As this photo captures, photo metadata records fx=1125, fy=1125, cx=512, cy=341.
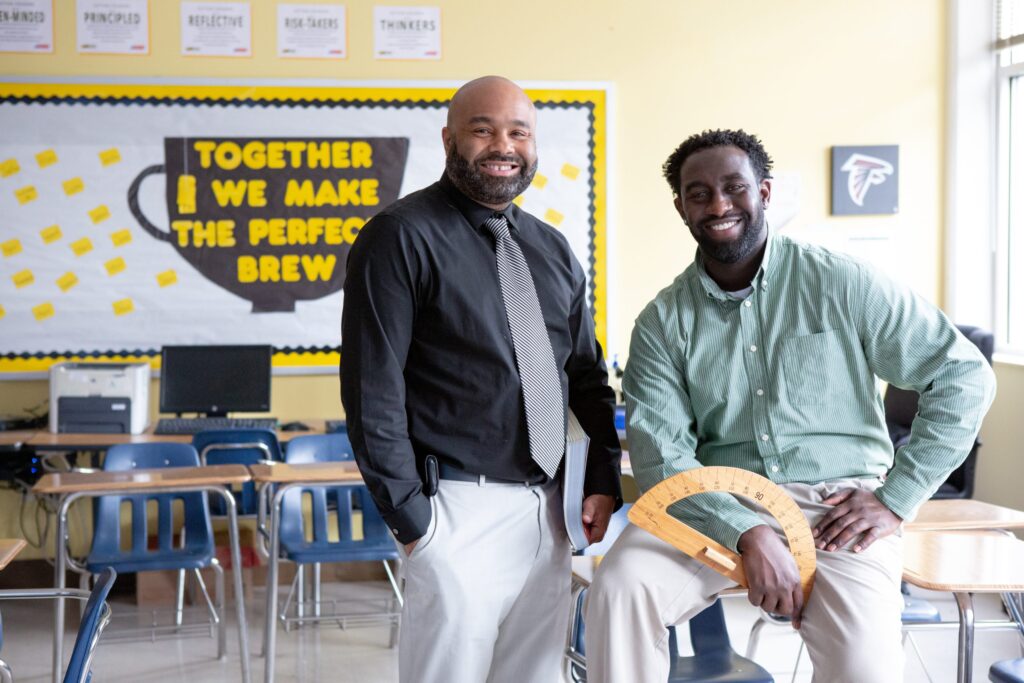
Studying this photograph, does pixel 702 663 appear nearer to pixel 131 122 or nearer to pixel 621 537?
pixel 621 537

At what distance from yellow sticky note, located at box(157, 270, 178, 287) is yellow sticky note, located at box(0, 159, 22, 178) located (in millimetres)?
810

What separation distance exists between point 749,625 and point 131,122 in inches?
143

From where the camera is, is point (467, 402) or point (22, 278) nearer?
point (467, 402)

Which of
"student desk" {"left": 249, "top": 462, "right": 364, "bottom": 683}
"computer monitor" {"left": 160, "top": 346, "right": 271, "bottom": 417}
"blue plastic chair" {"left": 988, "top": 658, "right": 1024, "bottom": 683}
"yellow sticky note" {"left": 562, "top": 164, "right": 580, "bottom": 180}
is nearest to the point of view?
"blue plastic chair" {"left": 988, "top": 658, "right": 1024, "bottom": 683}

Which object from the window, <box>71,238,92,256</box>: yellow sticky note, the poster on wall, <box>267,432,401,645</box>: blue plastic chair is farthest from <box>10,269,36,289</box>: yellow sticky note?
the window

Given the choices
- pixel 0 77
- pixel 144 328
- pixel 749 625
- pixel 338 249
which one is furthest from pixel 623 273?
pixel 0 77

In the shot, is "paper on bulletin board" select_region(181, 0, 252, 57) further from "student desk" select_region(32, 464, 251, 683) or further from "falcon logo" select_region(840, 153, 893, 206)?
"falcon logo" select_region(840, 153, 893, 206)

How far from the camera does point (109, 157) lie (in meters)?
5.36

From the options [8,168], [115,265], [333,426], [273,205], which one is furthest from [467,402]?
[8,168]

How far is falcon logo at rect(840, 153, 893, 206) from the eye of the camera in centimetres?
580

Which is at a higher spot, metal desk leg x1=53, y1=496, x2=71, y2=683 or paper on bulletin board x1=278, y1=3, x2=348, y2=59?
paper on bulletin board x1=278, y1=3, x2=348, y2=59

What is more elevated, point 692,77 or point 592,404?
point 692,77

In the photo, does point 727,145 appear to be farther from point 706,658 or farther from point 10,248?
point 10,248

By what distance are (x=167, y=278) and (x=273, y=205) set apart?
0.62 meters
